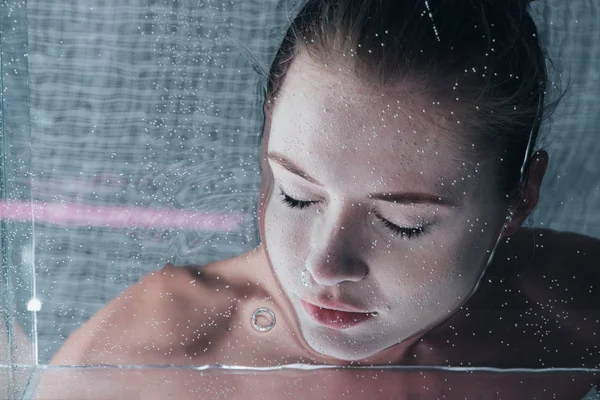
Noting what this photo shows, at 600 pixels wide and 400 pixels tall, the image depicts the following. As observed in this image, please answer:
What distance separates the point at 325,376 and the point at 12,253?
1.32 ft

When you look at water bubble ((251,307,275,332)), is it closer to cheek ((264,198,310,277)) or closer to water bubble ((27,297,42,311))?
cheek ((264,198,310,277))

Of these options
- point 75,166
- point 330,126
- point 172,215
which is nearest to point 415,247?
point 330,126

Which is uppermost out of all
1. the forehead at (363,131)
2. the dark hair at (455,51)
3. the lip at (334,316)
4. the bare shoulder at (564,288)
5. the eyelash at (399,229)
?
the dark hair at (455,51)

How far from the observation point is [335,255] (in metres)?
0.61

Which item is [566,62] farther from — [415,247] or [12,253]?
[12,253]

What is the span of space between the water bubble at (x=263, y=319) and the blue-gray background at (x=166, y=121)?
0.08m

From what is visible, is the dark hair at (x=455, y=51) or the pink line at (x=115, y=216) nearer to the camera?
the dark hair at (x=455, y=51)

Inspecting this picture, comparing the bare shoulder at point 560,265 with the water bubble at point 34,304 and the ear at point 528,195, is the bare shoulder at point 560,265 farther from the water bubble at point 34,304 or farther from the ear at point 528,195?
the water bubble at point 34,304

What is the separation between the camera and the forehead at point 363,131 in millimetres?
574

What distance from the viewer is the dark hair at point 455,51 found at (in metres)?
0.55

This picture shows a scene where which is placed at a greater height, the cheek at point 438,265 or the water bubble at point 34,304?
the cheek at point 438,265

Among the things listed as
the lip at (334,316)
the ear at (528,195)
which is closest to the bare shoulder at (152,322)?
the lip at (334,316)

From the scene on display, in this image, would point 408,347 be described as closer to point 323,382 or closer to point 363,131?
point 323,382

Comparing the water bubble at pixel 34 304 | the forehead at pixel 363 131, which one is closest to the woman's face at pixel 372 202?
the forehead at pixel 363 131
